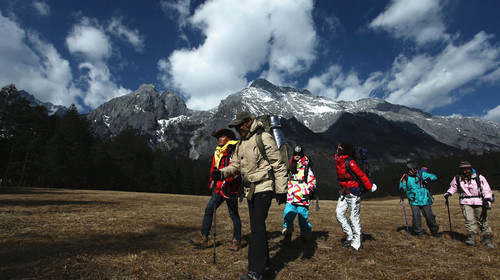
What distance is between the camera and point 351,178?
698 centimetres

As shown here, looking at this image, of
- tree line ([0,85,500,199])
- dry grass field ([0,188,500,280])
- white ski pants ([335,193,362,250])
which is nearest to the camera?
dry grass field ([0,188,500,280])

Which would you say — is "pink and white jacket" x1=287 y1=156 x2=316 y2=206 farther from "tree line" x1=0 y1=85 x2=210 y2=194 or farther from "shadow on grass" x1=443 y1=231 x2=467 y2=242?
"tree line" x1=0 y1=85 x2=210 y2=194

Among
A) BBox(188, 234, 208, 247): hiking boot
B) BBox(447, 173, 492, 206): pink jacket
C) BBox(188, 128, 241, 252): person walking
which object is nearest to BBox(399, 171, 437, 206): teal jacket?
BBox(447, 173, 492, 206): pink jacket

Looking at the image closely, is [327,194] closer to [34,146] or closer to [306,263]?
[34,146]

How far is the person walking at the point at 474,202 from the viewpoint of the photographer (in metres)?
→ 7.51

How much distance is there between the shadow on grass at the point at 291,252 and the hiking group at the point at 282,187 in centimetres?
24

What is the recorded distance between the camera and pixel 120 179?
181 ft

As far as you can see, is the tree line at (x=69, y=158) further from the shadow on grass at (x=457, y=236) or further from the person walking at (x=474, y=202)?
the person walking at (x=474, y=202)

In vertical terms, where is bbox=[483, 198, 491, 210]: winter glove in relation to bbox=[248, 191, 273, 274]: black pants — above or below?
above

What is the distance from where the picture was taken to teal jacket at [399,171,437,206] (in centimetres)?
877

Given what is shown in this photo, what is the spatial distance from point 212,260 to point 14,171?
4653 centimetres

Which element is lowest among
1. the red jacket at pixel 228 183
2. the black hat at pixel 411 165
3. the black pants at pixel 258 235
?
the black pants at pixel 258 235

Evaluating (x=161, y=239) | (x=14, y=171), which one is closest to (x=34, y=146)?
(x=14, y=171)

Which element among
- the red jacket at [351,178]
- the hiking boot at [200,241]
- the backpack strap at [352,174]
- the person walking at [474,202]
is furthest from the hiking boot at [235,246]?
the person walking at [474,202]
